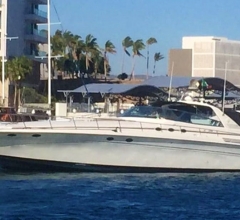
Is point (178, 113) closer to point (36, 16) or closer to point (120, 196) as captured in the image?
point (120, 196)

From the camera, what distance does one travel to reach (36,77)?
→ 89.0 metres

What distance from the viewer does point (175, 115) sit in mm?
26469

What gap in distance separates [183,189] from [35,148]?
5418 millimetres

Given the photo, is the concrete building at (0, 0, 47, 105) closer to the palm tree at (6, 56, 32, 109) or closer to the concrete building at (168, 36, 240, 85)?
the palm tree at (6, 56, 32, 109)

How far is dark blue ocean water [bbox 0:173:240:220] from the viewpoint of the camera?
18.5 meters

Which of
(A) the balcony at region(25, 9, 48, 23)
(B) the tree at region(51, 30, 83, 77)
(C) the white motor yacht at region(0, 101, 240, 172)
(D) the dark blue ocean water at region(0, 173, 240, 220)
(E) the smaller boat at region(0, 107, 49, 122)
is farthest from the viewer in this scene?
(B) the tree at region(51, 30, 83, 77)

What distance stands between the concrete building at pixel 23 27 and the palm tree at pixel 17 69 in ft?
5.24

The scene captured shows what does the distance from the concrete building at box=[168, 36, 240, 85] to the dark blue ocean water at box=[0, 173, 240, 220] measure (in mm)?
94891

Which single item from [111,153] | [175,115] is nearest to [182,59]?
[175,115]

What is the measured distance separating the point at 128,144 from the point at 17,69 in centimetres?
5286

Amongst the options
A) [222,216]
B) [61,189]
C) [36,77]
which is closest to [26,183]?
[61,189]

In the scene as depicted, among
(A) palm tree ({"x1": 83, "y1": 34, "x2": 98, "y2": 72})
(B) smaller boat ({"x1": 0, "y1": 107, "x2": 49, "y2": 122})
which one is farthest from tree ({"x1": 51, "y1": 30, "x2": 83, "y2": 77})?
(B) smaller boat ({"x1": 0, "y1": 107, "x2": 49, "y2": 122})

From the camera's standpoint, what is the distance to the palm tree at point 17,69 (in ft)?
253

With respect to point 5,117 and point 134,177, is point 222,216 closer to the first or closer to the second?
point 134,177
